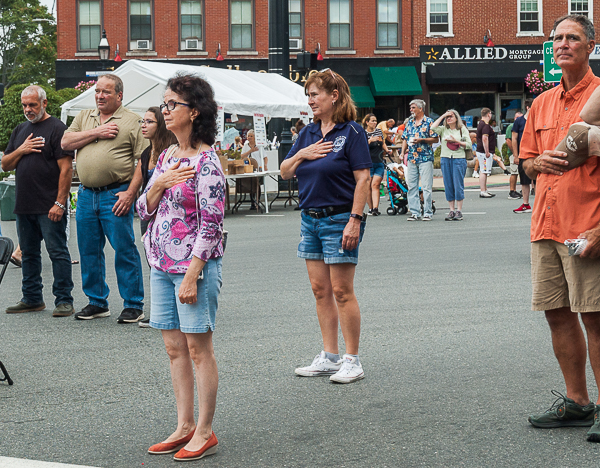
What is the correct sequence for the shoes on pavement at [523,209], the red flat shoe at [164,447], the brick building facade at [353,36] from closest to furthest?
the red flat shoe at [164,447] → the shoes on pavement at [523,209] → the brick building facade at [353,36]

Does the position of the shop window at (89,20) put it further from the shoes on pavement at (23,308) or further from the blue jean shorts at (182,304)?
the blue jean shorts at (182,304)

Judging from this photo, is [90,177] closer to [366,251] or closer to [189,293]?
[189,293]

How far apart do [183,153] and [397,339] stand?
2957 mm

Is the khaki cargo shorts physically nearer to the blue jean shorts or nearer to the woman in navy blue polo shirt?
the woman in navy blue polo shirt

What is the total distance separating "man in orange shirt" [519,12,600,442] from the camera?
4.11 metres

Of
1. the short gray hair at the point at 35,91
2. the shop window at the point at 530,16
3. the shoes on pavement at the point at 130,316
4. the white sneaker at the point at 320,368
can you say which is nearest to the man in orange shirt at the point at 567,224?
the white sneaker at the point at 320,368

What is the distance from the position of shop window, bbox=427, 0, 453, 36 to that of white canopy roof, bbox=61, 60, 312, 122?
1716cm

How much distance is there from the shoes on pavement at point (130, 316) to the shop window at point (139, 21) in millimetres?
29899

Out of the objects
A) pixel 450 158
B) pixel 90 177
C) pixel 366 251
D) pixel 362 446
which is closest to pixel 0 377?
pixel 90 177

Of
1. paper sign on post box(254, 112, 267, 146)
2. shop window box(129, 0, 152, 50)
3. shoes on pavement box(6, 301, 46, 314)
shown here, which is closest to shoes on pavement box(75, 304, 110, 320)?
shoes on pavement box(6, 301, 46, 314)

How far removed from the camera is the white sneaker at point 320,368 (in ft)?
18.2

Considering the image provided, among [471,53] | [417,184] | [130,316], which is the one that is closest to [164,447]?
[130,316]

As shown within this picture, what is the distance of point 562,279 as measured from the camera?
13.9 feet

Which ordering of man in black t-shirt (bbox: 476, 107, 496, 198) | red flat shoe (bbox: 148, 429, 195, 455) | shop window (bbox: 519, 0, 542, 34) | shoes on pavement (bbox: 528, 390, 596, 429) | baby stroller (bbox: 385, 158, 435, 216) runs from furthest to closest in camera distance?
1. shop window (bbox: 519, 0, 542, 34)
2. man in black t-shirt (bbox: 476, 107, 496, 198)
3. baby stroller (bbox: 385, 158, 435, 216)
4. shoes on pavement (bbox: 528, 390, 596, 429)
5. red flat shoe (bbox: 148, 429, 195, 455)
